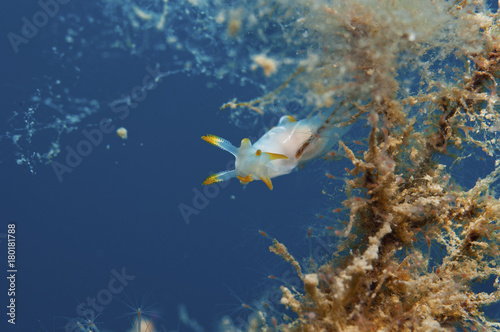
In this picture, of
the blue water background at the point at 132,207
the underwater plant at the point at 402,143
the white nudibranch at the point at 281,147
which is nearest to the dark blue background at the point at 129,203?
the blue water background at the point at 132,207

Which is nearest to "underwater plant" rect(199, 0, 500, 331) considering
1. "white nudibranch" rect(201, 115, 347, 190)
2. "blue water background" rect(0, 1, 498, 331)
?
"white nudibranch" rect(201, 115, 347, 190)

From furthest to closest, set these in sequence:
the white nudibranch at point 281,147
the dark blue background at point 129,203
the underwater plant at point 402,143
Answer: the dark blue background at point 129,203, the white nudibranch at point 281,147, the underwater plant at point 402,143

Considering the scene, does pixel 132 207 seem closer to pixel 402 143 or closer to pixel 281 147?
pixel 281 147

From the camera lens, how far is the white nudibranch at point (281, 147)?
3309 mm

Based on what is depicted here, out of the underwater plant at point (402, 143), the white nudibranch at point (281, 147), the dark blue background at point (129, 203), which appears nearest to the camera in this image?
the underwater plant at point (402, 143)

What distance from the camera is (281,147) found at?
11.6 feet

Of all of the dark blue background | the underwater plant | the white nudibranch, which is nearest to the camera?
the underwater plant

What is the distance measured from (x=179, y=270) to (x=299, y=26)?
32.4 ft

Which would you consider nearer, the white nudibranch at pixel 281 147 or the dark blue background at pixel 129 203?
the white nudibranch at pixel 281 147

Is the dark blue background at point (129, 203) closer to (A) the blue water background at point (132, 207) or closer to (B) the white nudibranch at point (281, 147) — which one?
(A) the blue water background at point (132, 207)

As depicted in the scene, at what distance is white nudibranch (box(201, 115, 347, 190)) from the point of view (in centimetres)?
331

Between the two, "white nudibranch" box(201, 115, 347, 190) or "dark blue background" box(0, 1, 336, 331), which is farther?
"dark blue background" box(0, 1, 336, 331)

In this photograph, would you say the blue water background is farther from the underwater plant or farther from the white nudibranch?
the underwater plant

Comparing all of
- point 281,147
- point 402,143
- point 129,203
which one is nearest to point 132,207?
point 129,203
